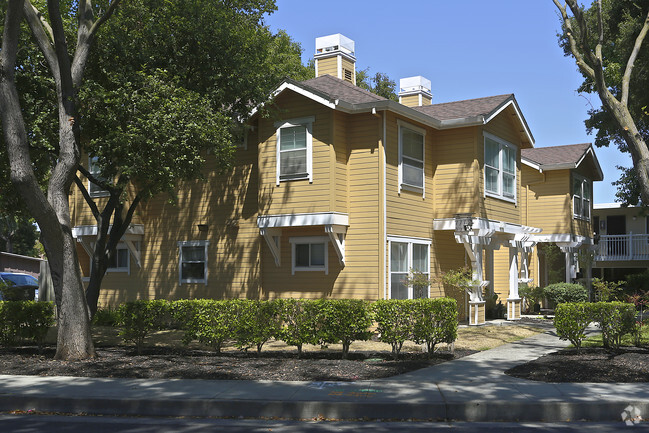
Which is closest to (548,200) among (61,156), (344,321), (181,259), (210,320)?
(181,259)

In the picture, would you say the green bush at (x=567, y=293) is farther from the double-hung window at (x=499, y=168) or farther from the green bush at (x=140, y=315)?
the green bush at (x=140, y=315)

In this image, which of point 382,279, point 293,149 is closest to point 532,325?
point 382,279

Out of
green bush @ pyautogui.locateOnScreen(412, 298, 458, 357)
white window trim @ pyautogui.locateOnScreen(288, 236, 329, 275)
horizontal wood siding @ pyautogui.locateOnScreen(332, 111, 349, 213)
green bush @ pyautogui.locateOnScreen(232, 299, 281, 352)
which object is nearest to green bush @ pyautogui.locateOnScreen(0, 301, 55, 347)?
green bush @ pyautogui.locateOnScreen(232, 299, 281, 352)

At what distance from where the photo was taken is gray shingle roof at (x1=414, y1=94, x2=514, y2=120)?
1947cm

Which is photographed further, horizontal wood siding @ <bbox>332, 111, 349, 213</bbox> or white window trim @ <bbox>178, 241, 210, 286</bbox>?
white window trim @ <bbox>178, 241, 210, 286</bbox>

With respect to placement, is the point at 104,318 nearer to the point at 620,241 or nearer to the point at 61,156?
the point at 61,156

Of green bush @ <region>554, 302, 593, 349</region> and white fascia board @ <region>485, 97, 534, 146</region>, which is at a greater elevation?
white fascia board @ <region>485, 97, 534, 146</region>

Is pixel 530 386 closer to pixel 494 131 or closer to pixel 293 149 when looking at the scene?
pixel 293 149

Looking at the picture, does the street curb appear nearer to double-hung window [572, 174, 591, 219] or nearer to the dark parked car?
the dark parked car

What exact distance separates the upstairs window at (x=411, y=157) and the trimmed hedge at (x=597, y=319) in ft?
20.0

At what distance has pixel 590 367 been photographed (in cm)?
1149

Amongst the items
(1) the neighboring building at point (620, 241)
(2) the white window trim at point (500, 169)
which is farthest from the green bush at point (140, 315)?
(1) the neighboring building at point (620, 241)

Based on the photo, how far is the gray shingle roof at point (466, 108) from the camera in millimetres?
19469

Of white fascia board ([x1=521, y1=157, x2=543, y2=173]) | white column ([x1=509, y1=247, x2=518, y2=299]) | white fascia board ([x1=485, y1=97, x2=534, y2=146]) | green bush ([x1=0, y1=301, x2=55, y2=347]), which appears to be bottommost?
green bush ([x1=0, y1=301, x2=55, y2=347])
